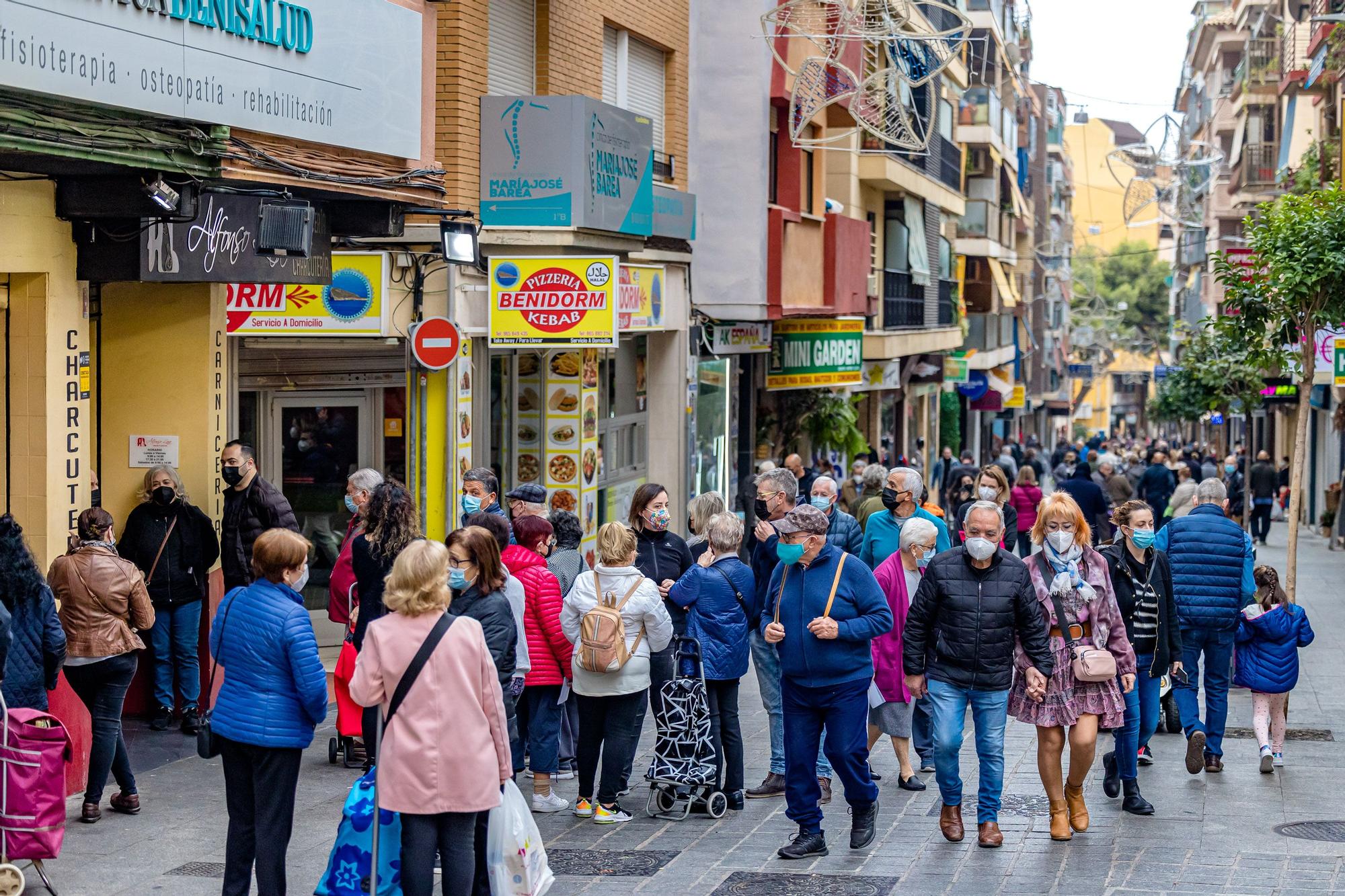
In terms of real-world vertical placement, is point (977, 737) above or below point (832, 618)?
below

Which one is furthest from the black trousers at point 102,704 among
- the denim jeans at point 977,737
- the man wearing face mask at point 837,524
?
the man wearing face mask at point 837,524

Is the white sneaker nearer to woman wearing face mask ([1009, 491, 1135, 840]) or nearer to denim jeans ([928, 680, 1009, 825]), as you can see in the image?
denim jeans ([928, 680, 1009, 825])

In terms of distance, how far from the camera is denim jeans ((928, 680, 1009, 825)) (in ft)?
28.9

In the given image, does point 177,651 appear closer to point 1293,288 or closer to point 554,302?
point 554,302

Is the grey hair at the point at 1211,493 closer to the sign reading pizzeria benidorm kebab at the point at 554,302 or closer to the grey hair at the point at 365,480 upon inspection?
the grey hair at the point at 365,480

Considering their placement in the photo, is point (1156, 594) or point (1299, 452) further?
point (1299, 452)

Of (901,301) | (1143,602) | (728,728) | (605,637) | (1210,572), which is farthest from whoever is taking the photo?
(901,301)

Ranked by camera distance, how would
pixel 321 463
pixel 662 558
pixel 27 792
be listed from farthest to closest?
1. pixel 321 463
2. pixel 662 558
3. pixel 27 792

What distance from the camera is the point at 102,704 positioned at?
356 inches

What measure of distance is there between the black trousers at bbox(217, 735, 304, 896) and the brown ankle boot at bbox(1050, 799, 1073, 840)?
3992 mm

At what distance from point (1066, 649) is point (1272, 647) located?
261 cm

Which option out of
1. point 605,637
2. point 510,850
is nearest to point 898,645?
point 605,637

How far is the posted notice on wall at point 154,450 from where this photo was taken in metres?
12.2

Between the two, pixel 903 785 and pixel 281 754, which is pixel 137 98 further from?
pixel 903 785
